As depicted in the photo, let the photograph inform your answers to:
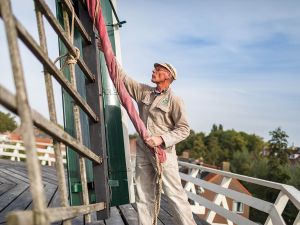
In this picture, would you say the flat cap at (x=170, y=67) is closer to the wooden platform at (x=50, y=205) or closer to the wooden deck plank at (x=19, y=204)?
the wooden platform at (x=50, y=205)

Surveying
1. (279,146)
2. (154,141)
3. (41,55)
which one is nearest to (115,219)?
(154,141)

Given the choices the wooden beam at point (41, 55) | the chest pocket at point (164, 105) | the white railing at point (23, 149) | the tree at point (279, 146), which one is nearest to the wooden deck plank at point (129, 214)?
the chest pocket at point (164, 105)

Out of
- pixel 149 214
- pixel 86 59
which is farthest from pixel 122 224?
pixel 86 59

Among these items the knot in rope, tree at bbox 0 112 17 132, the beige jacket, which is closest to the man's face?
the beige jacket

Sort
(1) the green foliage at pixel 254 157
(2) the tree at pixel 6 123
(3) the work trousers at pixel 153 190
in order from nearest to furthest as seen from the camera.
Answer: (3) the work trousers at pixel 153 190
(1) the green foliage at pixel 254 157
(2) the tree at pixel 6 123

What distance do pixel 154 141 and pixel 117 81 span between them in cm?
54

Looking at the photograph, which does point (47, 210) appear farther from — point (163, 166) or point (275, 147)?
point (275, 147)

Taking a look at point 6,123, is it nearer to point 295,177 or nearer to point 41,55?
point 295,177

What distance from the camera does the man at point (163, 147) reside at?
3.23 meters

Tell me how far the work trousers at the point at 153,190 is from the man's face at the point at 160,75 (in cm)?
55

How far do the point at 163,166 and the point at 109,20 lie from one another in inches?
69.8

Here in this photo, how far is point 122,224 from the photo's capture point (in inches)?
160

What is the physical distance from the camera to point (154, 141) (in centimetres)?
311

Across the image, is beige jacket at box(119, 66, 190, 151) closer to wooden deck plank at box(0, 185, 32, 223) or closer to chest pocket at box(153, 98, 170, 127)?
chest pocket at box(153, 98, 170, 127)
